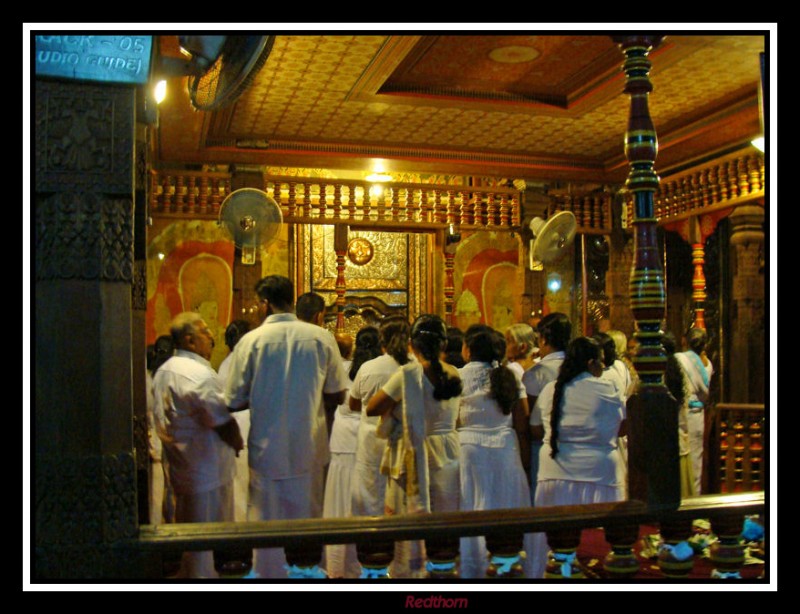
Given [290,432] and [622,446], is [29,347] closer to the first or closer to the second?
[290,432]

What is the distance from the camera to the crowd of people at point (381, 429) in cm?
409

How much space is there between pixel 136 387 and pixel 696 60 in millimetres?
5039

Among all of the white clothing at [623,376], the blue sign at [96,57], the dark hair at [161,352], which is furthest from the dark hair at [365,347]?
the blue sign at [96,57]

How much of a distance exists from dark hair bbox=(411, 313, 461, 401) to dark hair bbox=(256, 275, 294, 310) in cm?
71

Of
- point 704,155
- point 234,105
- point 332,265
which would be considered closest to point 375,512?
point 234,105

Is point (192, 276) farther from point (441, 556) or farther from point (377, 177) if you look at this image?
point (441, 556)

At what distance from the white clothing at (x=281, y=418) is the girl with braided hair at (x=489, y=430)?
3.46ft

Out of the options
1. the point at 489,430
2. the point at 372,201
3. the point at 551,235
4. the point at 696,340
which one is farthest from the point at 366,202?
the point at 489,430

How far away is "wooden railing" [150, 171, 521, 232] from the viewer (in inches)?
341

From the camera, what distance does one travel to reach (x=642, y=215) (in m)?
3.46

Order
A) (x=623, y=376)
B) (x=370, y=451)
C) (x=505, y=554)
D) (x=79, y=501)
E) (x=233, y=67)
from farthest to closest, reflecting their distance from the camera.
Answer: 1. (x=623, y=376)
2. (x=370, y=451)
3. (x=233, y=67)
4. (x=505, y=554)
5. (x=79, y=501)

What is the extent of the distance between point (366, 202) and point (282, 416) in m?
5.44

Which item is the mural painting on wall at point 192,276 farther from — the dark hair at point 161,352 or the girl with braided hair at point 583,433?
the girl with braided hair at point 583,433

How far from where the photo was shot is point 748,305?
28.8 ft
